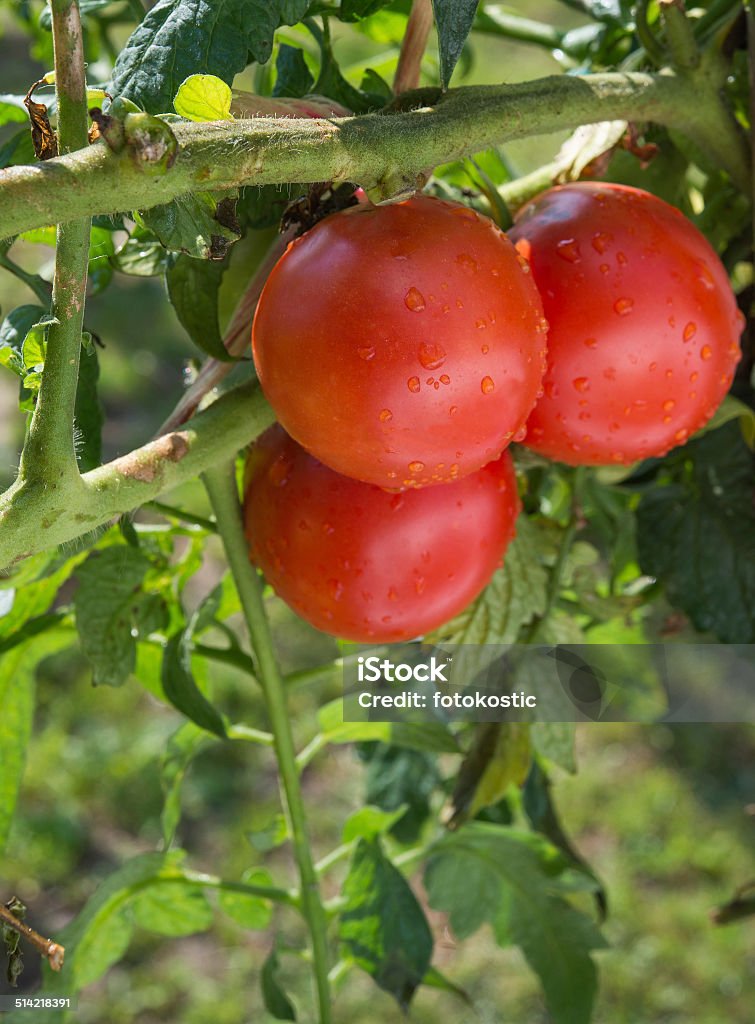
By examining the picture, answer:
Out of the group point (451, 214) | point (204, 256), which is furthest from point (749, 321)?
point (204, 256)

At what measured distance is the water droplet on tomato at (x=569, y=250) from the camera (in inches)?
24.0

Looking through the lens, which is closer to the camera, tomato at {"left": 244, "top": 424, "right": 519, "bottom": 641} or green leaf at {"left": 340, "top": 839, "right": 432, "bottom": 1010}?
tomato at {"left": 244, "top": 424, "right": 519, "bottom": 641}

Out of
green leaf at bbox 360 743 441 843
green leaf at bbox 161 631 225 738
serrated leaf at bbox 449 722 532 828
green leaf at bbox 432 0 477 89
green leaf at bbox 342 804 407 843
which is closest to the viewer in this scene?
green leaf at bbox 432 0 477 89

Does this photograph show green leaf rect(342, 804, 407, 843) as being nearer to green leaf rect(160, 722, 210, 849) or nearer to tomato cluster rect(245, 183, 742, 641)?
green leaf rect(160, 722, 210, 849)

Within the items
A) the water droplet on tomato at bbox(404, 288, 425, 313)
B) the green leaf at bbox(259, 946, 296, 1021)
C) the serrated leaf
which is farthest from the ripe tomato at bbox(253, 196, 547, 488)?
the green leaf at bbox(259, 946, 296, 1021)

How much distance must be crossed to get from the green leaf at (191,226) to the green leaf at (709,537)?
49 cm

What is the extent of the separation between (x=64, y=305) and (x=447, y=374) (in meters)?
0.19

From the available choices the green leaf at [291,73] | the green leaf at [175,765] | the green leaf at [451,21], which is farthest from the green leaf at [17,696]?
the green leaf at [451,21]

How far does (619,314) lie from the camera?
610mm

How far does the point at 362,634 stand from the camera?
68cm

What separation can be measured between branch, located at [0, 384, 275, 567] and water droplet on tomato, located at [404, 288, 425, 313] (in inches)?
4.0

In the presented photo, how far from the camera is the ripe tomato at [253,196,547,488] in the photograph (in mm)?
514

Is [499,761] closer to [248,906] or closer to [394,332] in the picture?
[248,906]

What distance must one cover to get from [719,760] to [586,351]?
165 centimetres
